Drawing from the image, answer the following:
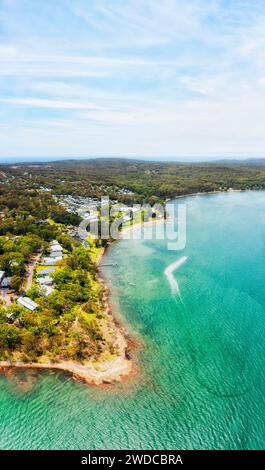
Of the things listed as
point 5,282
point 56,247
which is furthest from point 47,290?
point 56,247

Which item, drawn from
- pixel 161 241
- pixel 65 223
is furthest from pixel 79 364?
pixel 65 223

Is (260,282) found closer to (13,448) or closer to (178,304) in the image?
(178,304)

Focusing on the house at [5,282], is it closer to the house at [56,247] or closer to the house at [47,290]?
the house at [47,290]

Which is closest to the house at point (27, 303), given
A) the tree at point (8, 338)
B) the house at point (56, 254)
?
the tree at point (8, 338)

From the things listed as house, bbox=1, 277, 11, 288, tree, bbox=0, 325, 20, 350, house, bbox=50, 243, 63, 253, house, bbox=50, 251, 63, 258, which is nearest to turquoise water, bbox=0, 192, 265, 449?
tree, bbox=0, 325, 20, 350

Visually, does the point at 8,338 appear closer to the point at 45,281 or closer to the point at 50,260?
the point at 45,281

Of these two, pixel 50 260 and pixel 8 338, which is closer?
pixel 8 338
